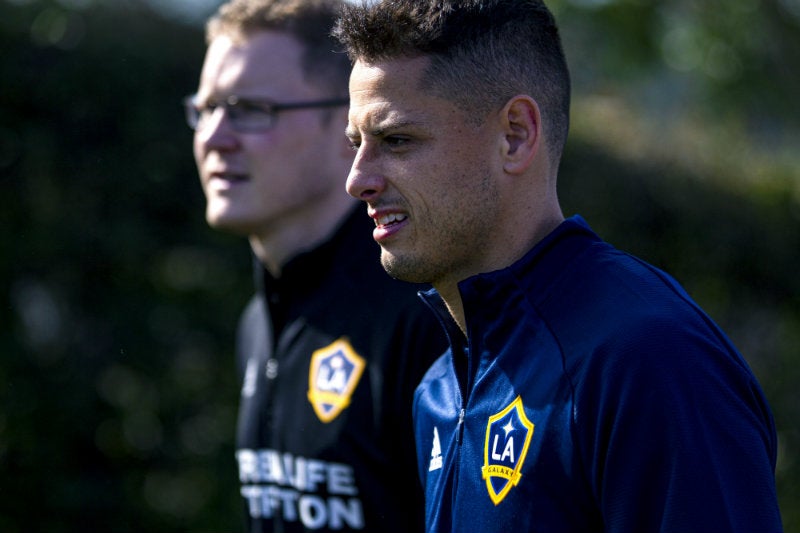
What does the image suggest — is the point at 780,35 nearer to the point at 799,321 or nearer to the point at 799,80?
the point at 799,80

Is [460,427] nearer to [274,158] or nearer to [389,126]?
[389,126]

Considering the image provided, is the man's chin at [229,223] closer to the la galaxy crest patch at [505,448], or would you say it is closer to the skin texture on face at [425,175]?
the skin texture on face at [425,175]

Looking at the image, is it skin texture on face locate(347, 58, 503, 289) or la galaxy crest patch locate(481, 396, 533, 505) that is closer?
la galaxy crest patch locate(481, 396, 533, 505)

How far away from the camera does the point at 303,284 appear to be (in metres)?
3.62

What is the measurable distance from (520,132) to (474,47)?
0.63ft

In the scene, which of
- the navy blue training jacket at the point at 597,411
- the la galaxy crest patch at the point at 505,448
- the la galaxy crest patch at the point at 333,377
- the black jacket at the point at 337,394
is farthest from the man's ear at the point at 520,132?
the la galaxy crest patch at the point at 333,377

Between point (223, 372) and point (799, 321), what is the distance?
138 inches

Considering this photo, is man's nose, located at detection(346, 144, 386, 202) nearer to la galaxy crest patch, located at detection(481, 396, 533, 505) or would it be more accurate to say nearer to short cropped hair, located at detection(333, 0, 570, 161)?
short cropped hair, located at detection(333, 0, 570, 161)

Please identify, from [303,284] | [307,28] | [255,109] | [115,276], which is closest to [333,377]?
[303,284]

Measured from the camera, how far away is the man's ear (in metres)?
2.13

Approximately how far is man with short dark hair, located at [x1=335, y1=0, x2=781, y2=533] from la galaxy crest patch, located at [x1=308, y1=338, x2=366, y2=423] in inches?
28.7

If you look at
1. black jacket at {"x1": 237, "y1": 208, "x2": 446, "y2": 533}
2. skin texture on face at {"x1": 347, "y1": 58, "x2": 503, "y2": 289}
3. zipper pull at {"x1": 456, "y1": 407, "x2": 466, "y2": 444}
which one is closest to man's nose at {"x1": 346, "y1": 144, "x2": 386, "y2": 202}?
skin texture on face at {"x1": 347, "y1": 58, "x2": 503, "y2": 289}

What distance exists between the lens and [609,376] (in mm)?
1795

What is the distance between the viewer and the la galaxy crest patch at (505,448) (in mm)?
1923
